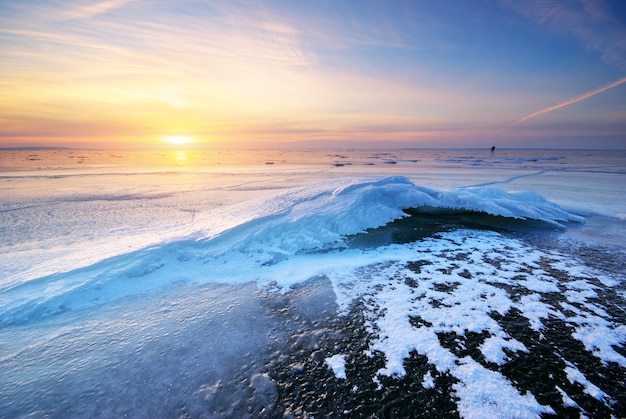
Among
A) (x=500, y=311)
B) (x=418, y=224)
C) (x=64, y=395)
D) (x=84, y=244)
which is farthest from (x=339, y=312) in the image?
(x=84, y=244)

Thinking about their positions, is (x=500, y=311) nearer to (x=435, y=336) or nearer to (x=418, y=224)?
(x=435, y=336)

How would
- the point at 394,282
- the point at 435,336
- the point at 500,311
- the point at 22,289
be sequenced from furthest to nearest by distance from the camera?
the point at 394,282 → the point at 22,289 → the point at 500,311 → the point at 435,336

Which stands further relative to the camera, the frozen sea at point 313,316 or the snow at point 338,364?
the snow at point 338,364

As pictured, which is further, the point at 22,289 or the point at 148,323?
the point at 22,289

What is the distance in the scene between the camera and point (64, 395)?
10.6ft

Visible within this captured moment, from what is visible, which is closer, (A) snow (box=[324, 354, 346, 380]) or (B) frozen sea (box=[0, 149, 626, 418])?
(B) frozen sea (box=[0, 149, 626, 418])

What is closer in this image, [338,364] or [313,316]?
[338,364]

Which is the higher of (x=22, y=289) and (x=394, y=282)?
(x=22, y=289)

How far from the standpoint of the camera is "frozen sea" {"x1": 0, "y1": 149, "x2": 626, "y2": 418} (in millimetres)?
3129

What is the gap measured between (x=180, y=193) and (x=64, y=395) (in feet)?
43.5

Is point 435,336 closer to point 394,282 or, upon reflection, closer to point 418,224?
point 394,282

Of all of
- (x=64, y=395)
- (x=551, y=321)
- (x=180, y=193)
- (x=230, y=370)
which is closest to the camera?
(x=64, y=395)

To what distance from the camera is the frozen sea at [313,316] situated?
313 centimetres

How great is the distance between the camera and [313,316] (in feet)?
15.3
